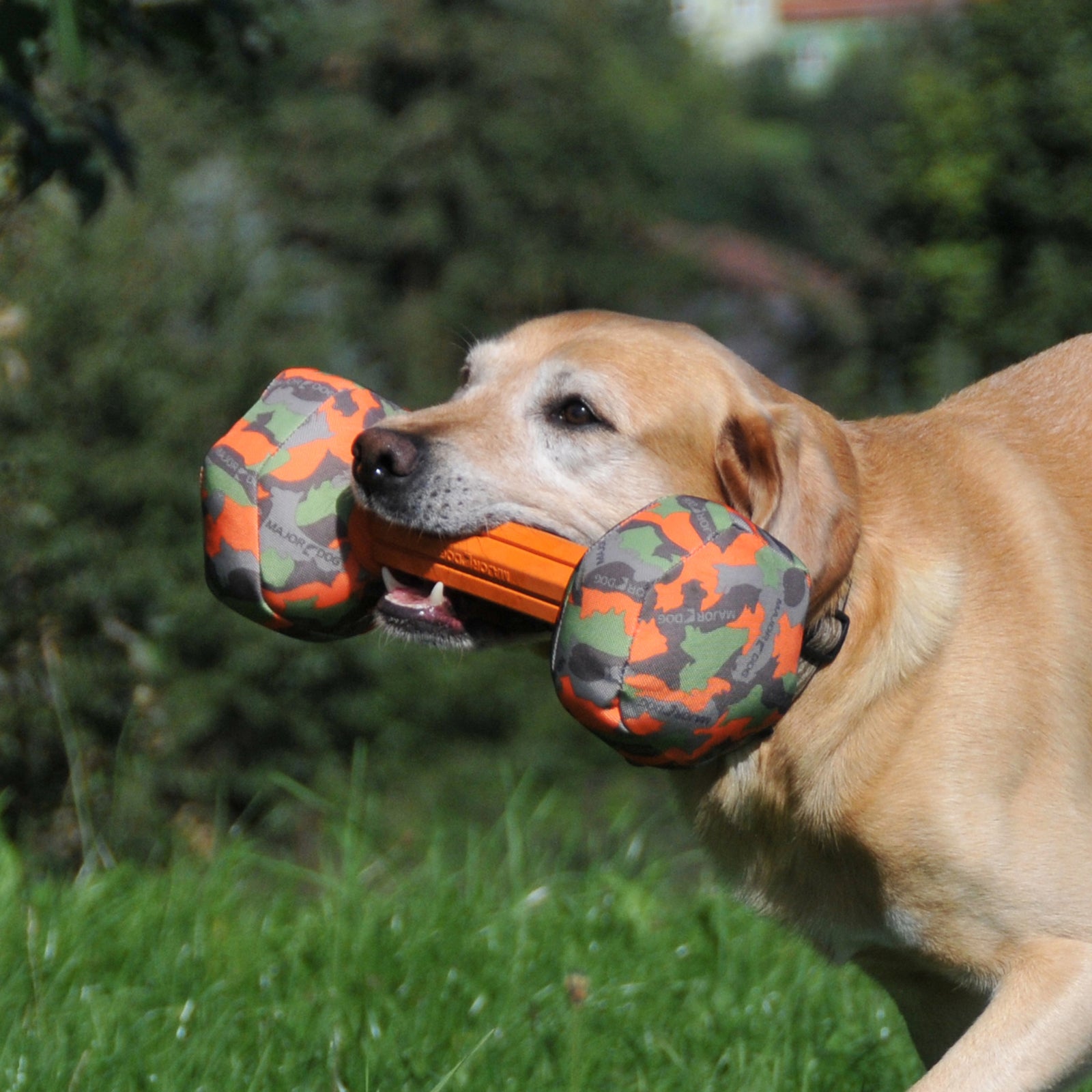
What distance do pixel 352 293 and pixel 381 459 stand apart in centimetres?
1498

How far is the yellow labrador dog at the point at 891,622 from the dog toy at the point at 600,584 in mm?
117

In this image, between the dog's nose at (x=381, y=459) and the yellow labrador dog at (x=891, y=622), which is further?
the dog's nose at (x=381, y=459)

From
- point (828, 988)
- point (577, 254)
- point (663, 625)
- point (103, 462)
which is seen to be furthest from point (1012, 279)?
point (663, 625)

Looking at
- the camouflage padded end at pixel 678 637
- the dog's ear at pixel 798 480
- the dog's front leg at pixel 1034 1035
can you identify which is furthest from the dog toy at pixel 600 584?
the dog's front leg at pixel 1034 1035

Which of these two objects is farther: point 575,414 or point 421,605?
point 575,414

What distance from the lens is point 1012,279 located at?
14.1 metres

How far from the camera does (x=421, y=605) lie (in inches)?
120

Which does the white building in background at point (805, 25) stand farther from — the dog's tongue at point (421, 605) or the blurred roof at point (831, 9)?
the dog's tongue at point (421, 605)

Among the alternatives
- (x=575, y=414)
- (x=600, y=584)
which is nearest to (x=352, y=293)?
(x=575, y=414)

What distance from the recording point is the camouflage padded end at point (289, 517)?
2977 mm

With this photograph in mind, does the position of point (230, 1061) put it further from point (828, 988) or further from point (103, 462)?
point (103, 462)

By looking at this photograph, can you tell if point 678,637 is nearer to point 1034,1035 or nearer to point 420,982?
point 1034,1035

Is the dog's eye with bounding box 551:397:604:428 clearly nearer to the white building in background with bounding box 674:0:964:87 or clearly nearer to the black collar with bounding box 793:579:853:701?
the black collar with bounding box 793:579:853:701

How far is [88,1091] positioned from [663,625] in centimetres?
146
